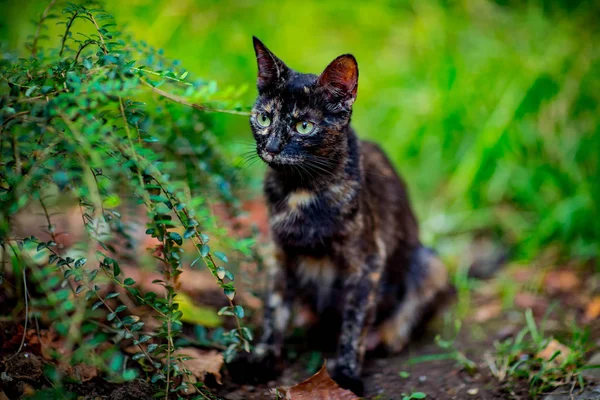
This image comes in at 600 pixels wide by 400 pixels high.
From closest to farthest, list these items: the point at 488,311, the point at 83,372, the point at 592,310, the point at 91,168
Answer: the point at 91,168 → the point at 83,372 → the point at 592,310 → the point at 488,311

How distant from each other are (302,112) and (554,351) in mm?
1773

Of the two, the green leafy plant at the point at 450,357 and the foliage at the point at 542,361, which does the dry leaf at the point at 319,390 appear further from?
the foliage at the point at 542,361

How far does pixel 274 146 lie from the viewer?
2.47 meters

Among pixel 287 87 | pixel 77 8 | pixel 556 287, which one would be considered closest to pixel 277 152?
pixel 287 87

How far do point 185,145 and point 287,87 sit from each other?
0.72 metres

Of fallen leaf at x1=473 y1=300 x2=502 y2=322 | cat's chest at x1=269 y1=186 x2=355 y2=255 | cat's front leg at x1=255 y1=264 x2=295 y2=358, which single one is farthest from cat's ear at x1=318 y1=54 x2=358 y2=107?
fallen leaf at x1=473 y1=300 x2=502 y2=322

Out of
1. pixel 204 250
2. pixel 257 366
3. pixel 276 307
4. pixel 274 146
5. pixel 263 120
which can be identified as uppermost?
pixel 263 120

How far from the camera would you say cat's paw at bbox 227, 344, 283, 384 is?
2750mm

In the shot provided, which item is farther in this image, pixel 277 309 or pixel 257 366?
pixel 277 309

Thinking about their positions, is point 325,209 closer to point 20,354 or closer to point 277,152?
point 277,152

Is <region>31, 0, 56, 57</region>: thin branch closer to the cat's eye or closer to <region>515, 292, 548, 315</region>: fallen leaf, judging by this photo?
the cat's eye

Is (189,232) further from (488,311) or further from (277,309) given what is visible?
(488,311)

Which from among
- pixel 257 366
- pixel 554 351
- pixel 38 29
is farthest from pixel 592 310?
pixel 38 29

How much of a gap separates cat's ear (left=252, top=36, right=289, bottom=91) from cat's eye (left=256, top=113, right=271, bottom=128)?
160mm
